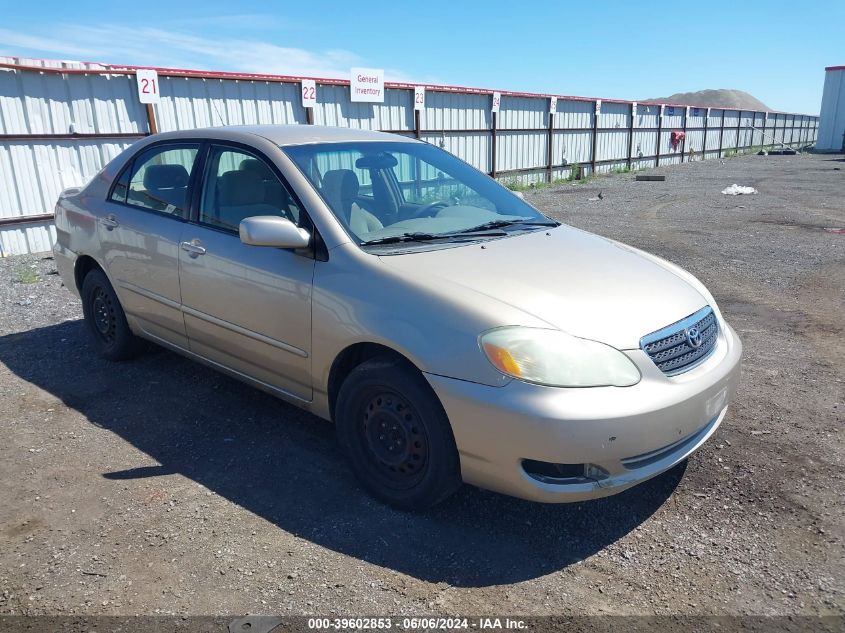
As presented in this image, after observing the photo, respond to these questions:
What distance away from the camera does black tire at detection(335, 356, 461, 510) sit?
9.14 feet

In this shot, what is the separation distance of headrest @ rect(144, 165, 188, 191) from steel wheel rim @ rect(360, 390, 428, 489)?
2.06m

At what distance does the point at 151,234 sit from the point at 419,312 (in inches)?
89.4

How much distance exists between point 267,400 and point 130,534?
1505 millimetres

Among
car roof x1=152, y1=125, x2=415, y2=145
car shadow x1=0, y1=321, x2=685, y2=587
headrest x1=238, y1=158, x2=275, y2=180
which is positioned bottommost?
car shadow x1=0, y1=321, x2=685, y2=587

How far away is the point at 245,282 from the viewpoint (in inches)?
139

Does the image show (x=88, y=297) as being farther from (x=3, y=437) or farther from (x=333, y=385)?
(x=333, y=385)

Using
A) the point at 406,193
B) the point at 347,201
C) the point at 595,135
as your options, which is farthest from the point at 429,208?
the point at 595,135

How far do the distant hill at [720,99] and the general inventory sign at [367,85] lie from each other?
121 meters

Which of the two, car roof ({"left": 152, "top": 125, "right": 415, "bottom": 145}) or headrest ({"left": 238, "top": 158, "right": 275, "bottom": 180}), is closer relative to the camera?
headrest ({"left": 238, "top": 158, "right": 275, "bottom": 180})

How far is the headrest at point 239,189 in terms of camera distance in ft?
12.0

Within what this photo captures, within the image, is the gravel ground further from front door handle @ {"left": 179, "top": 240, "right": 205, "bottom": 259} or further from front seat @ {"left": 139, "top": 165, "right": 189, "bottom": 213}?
front seat @ {"left": 139, "top": 165, "right": 189, "bottom": 213}

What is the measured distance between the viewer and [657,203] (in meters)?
15.8

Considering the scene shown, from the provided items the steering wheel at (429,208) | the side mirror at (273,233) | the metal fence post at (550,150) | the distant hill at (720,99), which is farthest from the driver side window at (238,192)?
the distant hill at (720,99)

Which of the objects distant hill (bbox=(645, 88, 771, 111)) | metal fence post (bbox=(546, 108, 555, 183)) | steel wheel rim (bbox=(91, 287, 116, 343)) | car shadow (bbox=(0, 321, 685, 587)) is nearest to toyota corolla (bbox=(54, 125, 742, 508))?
car shadow (bbox=(0, 321, 685, 587))
